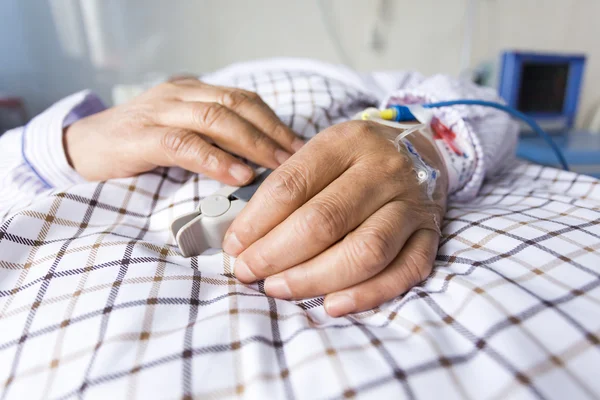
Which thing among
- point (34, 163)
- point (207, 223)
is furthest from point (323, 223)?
point (34, 163)

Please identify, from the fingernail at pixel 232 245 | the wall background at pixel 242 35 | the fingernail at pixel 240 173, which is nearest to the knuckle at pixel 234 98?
the fingernail at pixel 240 173

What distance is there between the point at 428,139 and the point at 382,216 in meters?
0.23

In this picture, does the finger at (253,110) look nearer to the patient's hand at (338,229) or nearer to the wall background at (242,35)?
the patient's hand at (338,229)

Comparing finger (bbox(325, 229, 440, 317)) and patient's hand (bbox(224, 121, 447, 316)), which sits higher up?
patient's hand (bbox(224, 121, 447, 316))

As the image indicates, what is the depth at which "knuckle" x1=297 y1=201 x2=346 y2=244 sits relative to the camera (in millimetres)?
315

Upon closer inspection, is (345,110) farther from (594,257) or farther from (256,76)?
(594,257)

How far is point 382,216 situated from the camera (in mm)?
336

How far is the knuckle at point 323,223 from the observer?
315mm

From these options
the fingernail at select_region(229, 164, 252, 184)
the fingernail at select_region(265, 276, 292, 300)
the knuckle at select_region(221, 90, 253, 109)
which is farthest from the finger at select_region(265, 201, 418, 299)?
the knuckle at select_region(221, 90, 253, 109)

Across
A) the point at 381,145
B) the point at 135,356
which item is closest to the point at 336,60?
the point at 381,145

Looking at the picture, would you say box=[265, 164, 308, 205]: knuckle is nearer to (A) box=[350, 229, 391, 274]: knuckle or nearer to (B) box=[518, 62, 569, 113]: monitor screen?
(A) box=[350, 229, 391, 274]: knuckle

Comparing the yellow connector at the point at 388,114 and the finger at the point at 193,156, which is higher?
the yellow connector at the point at 388,114

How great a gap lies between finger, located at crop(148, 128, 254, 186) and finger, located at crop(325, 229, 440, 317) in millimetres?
185

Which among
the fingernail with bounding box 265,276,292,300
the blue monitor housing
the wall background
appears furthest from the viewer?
the blue monitor housing
